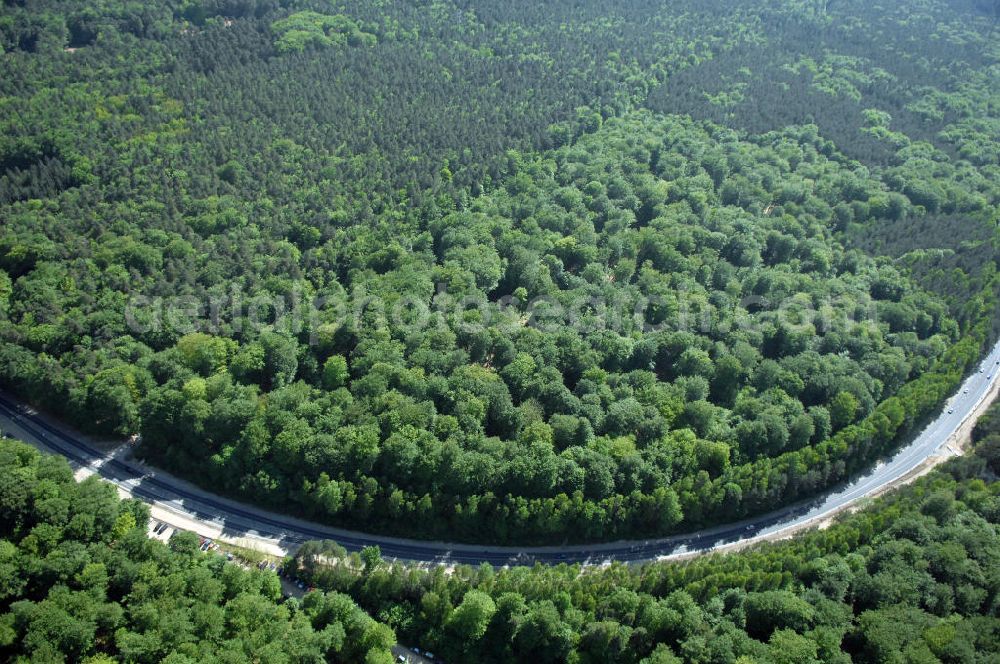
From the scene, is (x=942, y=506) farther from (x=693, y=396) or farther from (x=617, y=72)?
(x=617, y=72)

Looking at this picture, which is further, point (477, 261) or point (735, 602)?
point (477, 261)

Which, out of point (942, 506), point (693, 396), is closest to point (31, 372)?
point (693, 396)

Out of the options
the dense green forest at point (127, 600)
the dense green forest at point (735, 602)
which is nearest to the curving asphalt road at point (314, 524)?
the dense green forest at point (735, 602)

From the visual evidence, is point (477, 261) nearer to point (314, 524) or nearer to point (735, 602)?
point (314, 524)

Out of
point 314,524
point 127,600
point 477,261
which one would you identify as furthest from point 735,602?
point 477,261

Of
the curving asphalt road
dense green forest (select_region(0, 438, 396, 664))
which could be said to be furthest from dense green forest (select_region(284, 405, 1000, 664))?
dense green forest (select_region(0, 438, 396, 664))
